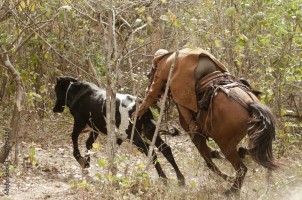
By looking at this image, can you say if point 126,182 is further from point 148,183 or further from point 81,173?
point 81,173

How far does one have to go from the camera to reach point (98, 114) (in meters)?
8.12

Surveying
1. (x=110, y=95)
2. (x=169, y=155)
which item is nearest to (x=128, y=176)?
(x=110, y=95)

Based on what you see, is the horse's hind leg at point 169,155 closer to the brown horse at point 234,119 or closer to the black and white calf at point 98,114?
the black and white calf at point 98,114

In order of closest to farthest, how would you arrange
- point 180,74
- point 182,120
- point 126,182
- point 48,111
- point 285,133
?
point 126,182
point 180,74
point 182,120
point 285,133
point 48,111

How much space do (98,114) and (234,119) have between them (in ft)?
8.54

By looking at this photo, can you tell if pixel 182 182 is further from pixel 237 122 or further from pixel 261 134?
pixel 261 134

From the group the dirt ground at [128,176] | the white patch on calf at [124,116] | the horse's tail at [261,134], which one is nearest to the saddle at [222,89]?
the horse's tail at [261,134]

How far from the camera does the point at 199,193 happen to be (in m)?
6.20

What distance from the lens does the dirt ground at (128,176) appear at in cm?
596

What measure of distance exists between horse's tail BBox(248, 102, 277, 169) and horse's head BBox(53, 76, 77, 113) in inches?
145

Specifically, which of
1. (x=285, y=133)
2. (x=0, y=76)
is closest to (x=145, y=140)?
(x=285, y=133)

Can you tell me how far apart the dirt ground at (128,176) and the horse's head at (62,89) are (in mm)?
889

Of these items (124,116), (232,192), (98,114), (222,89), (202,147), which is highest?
(222,89)

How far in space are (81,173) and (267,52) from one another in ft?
12.7
